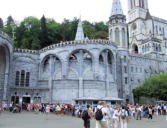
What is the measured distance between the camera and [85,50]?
38969mm

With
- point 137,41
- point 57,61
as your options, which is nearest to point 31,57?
point 57,61

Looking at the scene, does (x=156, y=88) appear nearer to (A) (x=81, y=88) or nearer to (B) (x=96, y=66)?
(B) (x=96, y=66)

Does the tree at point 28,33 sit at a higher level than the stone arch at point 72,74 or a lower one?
higher

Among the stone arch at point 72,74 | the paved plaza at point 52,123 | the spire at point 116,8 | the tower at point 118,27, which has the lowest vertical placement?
the paved plaza at point 52,123

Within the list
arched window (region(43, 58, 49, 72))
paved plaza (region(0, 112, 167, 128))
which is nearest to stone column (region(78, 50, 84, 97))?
arched window (region(43, 58, 49, 72))

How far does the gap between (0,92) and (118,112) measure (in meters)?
26.4

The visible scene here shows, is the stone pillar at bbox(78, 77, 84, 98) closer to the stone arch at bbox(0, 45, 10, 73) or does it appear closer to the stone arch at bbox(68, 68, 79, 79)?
the stone arch at bbox(68, 68, 79, 79)

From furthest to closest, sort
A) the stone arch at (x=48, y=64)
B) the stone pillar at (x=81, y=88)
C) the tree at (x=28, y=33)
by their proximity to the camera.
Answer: the tree at (x=28, y=33) → the stone arch at (x=48, y=64) → the stone pillar at (x=81, y=88)

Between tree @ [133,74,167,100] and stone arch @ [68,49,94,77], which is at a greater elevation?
stone arch @ [68,49,94,77]

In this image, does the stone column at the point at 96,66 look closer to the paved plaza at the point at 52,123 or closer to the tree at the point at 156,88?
the tree at the point at 156,88

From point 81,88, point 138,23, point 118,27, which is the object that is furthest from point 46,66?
point 138,23

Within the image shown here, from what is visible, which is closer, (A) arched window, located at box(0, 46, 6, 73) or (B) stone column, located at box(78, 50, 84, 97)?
(A) arched window, located at box(0, 46, 6, 73)

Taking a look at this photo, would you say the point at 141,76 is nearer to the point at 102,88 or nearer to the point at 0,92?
the point at 102,88

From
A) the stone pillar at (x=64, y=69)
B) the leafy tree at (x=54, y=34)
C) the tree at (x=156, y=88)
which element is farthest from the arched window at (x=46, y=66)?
the tree at (x=156, y=88)
